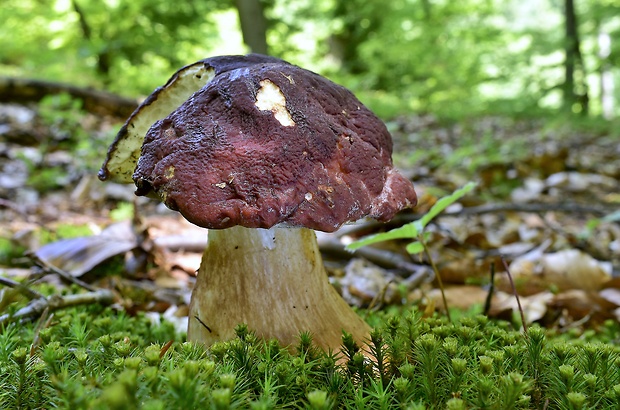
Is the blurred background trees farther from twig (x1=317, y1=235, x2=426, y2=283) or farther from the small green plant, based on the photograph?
the small green plant

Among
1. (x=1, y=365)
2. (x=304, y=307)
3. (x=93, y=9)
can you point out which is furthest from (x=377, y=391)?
(x=93, y=9)

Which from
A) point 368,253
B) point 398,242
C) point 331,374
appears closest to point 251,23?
point 398,242

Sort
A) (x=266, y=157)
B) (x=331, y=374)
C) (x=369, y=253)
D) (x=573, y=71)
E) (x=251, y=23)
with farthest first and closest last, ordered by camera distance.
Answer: (x=573, y=71) < (x=251, y=23) < (x=369, y=253) < (x=266, y=157) < (x=331, y=374)

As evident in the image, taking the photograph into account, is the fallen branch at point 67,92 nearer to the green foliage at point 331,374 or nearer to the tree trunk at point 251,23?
the tree trunk at point 251,23

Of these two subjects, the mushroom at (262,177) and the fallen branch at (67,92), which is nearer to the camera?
the mushroom at (262,177)

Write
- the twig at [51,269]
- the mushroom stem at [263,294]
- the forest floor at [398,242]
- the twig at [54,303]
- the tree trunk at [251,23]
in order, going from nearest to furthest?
the mushroom stem at [263,294]
the twig at [54,303]
the twig at [51,269]
the forest floor at [398,242]
the tree trunk at [251,23]

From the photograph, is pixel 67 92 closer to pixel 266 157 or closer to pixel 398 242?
pixel 398 242

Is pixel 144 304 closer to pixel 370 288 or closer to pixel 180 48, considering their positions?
pixel 370 288

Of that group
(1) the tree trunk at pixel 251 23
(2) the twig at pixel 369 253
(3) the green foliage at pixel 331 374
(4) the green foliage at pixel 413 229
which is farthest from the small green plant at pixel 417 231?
(1) the tree trunk at pixel 251 23
